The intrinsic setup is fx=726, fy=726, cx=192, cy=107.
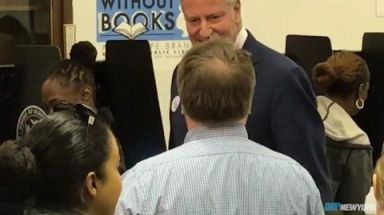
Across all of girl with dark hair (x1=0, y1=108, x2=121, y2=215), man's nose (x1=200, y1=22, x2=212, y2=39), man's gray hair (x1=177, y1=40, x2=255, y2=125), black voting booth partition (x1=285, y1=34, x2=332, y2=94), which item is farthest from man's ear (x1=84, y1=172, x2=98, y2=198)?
black voting booth partition (x1=285, y1=34, x2=332, y2=94)

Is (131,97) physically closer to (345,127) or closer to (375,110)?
(345,127)

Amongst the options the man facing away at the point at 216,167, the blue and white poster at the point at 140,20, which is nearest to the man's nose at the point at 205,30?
the man facing away at the point at 216,167

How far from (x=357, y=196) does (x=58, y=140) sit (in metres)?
1.48

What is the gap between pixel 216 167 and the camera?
1450 millimetres

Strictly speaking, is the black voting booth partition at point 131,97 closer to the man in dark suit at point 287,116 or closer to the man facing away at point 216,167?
the man in dark suit at point 287,116

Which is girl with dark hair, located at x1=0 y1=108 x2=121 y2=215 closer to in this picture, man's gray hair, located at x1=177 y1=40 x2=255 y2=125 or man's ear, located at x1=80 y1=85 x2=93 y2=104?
man's gray hair, located at x1=177 y1=40 x2=255 y2=125

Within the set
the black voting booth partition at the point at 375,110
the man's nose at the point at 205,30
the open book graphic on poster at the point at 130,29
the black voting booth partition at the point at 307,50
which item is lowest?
the black voting booth partition at the point at 375,110

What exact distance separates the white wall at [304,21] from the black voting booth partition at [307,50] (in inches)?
19.0

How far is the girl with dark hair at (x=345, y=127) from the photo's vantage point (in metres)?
2.57

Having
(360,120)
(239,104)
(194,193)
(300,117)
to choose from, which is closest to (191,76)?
(239,104)

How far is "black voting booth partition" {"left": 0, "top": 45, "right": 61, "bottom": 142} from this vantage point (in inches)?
104

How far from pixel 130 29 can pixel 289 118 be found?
188 cm

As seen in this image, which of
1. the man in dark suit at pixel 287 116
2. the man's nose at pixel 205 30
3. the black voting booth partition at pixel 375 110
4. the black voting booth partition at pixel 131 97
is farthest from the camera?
the black voting booth partition at pixel 375 110

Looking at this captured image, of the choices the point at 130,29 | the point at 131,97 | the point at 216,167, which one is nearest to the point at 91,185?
the point at 216,167
